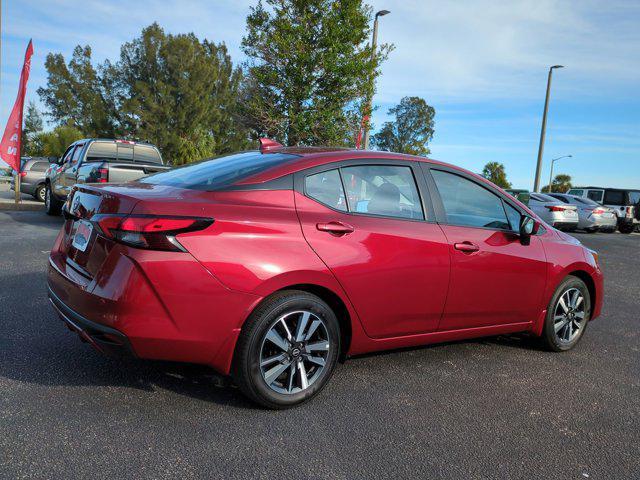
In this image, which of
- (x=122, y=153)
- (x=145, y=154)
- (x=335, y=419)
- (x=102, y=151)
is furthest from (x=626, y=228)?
(x=335, y=419)

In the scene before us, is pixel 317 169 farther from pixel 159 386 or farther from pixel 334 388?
pixel 159 386

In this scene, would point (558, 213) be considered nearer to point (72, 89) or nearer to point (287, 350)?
point (287, 350)

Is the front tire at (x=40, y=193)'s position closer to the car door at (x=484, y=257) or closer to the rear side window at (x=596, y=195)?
the car door at (x=484, y=257)

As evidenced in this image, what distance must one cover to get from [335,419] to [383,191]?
1.49m

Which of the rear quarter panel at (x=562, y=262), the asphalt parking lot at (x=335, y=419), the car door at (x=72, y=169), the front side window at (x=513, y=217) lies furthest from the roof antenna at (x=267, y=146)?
the car door at (x=72, y=169)

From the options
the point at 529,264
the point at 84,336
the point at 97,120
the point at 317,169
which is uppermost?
the point at 97,120

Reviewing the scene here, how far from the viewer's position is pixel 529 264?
4051mm

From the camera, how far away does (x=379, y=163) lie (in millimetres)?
3561

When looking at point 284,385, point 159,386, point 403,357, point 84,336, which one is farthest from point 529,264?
point 84,336

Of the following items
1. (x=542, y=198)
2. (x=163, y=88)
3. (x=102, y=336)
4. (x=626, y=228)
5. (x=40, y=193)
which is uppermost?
(x=163, y=88)

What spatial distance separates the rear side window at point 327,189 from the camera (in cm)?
318

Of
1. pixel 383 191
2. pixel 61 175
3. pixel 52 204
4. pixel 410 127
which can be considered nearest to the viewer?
pixel 383 191

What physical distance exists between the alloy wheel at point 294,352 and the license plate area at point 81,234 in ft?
3.73

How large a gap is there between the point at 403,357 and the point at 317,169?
1752 millimetres
